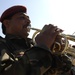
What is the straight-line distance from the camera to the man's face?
454 centimetres

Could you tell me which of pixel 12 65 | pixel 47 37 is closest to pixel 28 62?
pixel 12 65

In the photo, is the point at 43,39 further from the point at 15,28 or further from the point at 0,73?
the point at 15,28

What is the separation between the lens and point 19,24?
15.4 feet

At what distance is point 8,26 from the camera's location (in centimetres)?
499

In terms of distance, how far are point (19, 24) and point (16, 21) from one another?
0.15 m

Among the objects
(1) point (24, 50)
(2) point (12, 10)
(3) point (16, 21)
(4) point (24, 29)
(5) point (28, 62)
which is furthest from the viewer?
(2) point (12, 10)

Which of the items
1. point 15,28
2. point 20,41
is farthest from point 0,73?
point 15,28

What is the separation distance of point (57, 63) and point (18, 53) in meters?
0.56

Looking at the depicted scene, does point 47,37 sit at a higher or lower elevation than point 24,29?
higher

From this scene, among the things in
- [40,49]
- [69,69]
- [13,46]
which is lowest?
[69,69]

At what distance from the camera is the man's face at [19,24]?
4539 mm

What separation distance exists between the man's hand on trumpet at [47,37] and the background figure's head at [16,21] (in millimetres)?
972

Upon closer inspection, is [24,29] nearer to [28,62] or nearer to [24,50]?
[24,50]

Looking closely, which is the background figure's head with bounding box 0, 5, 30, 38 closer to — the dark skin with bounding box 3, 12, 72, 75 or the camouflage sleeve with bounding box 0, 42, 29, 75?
the dark skin with bounding box 3, 12, 72, 75
